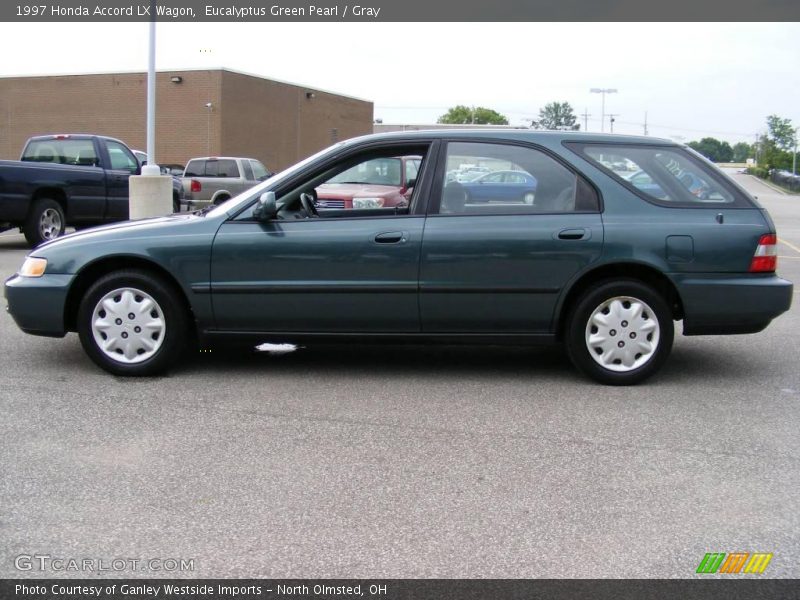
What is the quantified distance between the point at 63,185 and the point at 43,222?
0.73 m

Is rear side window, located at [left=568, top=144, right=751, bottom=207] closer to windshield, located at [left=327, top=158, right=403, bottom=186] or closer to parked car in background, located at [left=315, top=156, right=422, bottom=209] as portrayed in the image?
parked car in background, located at [left=315, top=156, right=422, bottom=209]

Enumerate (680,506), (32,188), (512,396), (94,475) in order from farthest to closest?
(32,188)
(512,396)
(94,475)
(680,506)

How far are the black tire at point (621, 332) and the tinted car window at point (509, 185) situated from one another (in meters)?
0.60

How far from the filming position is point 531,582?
125 inches

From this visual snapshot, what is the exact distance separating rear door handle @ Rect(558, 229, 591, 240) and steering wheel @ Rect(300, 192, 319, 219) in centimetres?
165

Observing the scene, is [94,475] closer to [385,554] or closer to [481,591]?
[385,554]

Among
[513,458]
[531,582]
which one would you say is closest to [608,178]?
[513,458]

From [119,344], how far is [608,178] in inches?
135

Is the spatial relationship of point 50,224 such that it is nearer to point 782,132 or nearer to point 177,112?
point 177,112

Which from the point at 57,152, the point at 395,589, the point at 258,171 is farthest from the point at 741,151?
the point at 395,589

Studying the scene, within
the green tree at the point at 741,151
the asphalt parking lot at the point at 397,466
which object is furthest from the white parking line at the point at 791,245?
the green tree at the point at 741,151

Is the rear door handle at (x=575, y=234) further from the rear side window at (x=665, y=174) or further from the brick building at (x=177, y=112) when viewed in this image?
the brick building at (x=177, y=112)

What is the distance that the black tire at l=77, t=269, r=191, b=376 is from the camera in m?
5.85

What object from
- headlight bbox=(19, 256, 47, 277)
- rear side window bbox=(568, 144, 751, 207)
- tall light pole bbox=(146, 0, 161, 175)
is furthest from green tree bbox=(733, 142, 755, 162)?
headlight bbox=(19, 256, 47, 277)
